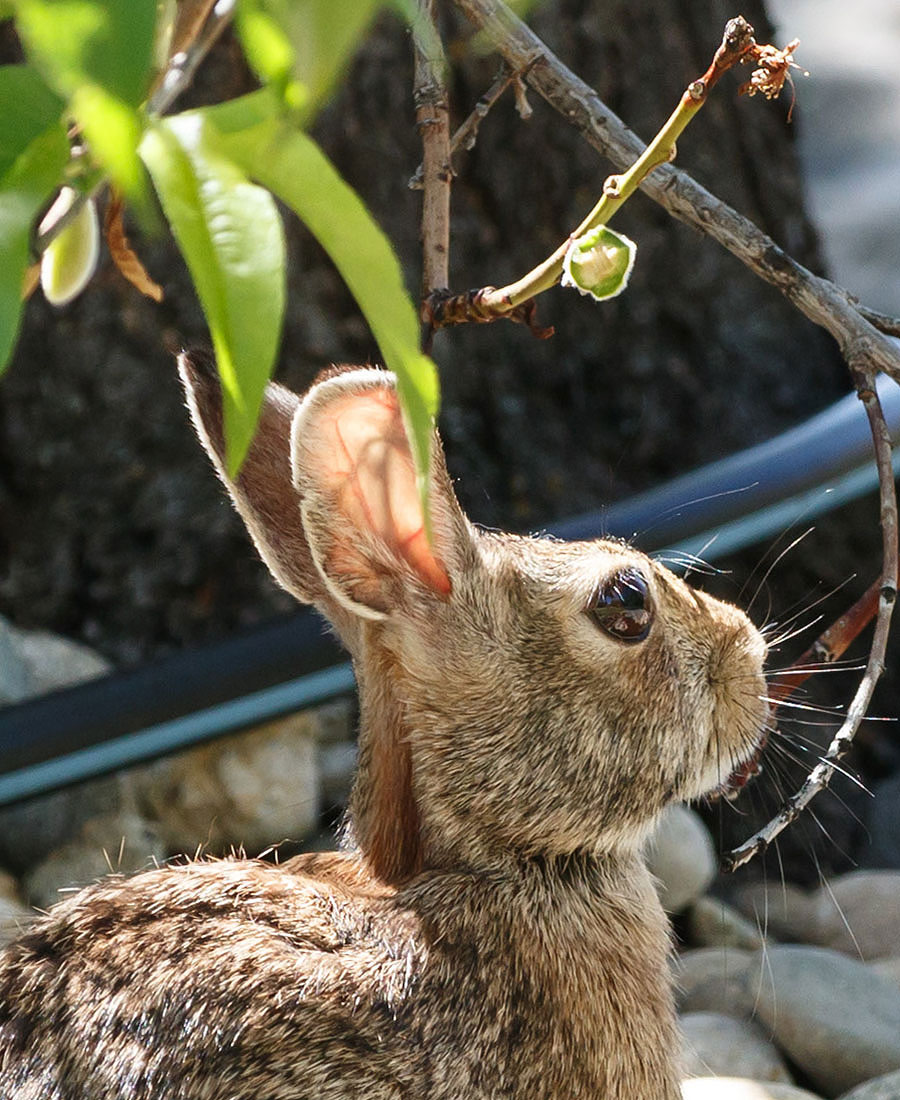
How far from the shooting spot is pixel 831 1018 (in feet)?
8.32

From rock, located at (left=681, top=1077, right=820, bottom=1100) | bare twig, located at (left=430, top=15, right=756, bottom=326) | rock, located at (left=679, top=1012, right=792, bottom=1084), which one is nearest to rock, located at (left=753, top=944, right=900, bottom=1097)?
Result: rock, located at (left=679, top=1012, right=792, bottom=1084)

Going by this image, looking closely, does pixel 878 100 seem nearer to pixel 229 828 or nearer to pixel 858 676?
pixel 858 676

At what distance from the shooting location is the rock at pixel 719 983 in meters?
2.76

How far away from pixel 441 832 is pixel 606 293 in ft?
3.00

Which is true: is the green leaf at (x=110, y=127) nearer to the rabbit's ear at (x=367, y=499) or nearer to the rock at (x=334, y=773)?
the rabbit's ear at (x=367, y=499)

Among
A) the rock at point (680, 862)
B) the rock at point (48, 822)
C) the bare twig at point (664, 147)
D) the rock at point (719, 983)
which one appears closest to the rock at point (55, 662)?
the rock at point (48, 822)

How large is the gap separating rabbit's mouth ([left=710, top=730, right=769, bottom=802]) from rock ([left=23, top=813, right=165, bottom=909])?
138cm

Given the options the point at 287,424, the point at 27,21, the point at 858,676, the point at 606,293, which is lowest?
the point at 858,676

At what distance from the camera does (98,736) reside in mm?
2670

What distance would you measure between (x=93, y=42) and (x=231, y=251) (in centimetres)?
10

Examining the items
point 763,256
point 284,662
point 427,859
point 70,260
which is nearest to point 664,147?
point 763,256

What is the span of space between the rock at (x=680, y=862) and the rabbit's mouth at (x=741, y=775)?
1172 millimetres

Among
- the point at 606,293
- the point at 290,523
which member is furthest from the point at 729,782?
the point at 606,293

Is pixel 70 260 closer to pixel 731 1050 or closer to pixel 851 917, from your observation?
pixel 731 1050
